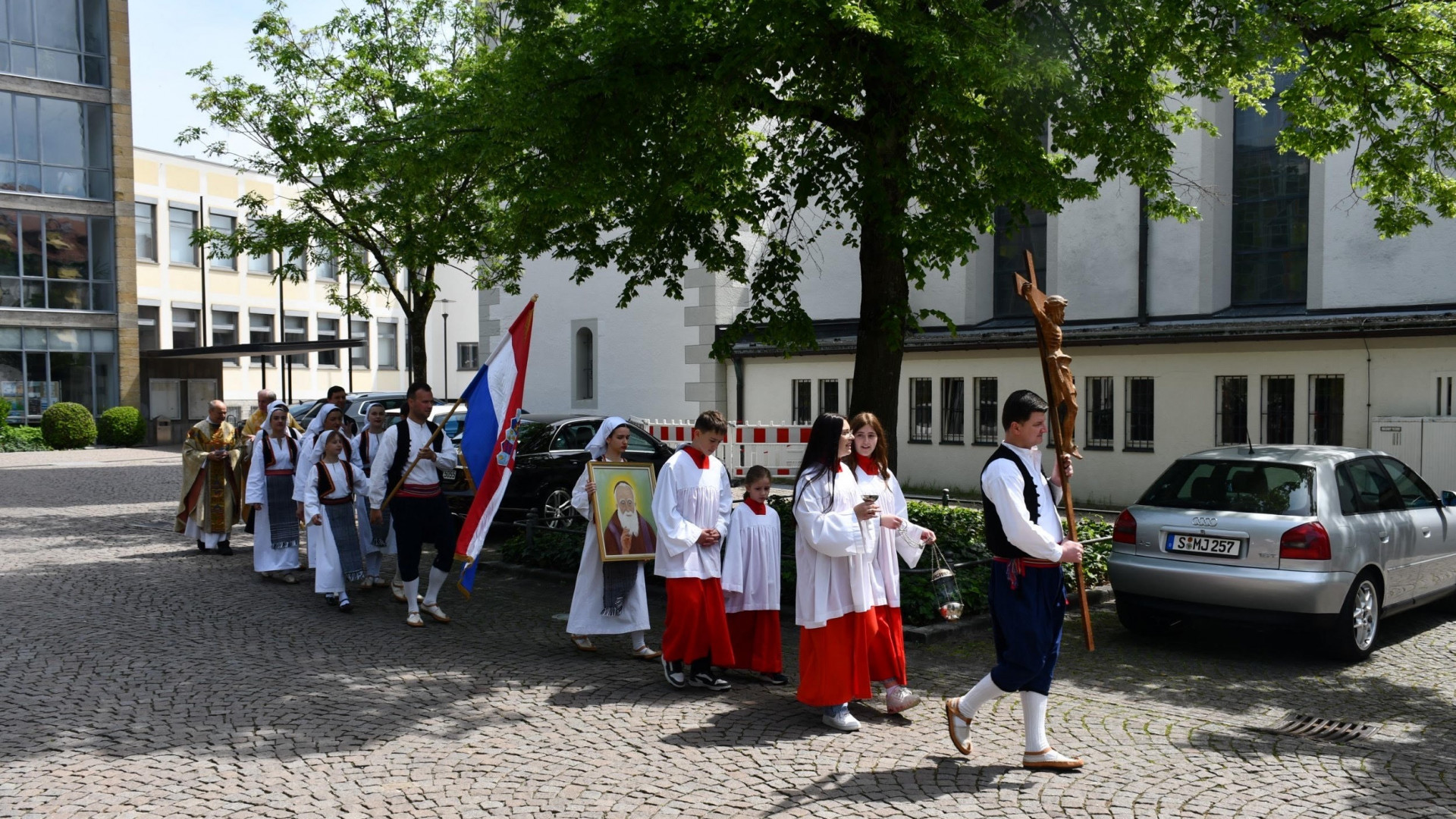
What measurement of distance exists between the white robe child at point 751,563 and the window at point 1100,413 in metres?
13.6

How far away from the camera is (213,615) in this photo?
9.92 m

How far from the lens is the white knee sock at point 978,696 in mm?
5906

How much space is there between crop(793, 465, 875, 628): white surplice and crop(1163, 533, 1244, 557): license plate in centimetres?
300

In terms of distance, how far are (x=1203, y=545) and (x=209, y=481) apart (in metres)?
10.7

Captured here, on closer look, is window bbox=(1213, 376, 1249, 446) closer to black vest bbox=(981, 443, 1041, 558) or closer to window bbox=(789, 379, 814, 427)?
window bbox=(789, 379, 814, 427)

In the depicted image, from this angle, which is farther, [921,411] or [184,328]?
[184,328]

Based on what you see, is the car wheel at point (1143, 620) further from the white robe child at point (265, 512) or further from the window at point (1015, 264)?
the window at point (1015, 264)

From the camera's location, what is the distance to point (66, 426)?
119ft

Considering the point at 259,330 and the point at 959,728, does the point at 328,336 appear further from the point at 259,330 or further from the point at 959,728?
the point at 959,728

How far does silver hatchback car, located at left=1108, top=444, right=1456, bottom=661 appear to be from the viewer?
8102 millimetres

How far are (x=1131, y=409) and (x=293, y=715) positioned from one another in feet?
51.9

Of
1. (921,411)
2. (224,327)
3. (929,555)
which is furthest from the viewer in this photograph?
(224,327)

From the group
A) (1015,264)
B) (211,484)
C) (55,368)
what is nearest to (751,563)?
(211,484)

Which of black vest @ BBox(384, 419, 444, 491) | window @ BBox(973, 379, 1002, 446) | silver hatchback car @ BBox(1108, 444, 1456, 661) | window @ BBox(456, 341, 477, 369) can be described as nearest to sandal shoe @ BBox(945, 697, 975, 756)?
silver hatchback car @ BBox(1108, 444, 1456, 661)
